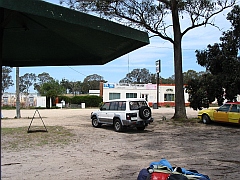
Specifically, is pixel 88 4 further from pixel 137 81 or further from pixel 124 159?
pixel 137 81

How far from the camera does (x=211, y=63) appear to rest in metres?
22.1

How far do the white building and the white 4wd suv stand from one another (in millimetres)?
38252

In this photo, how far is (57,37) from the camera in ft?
10.7

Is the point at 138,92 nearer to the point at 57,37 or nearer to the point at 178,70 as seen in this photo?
the point at 178,70

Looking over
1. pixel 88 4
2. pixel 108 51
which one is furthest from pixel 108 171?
pixel 88 4

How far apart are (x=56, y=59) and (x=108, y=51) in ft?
3.15

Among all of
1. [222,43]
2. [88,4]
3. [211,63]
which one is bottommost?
[211,63]


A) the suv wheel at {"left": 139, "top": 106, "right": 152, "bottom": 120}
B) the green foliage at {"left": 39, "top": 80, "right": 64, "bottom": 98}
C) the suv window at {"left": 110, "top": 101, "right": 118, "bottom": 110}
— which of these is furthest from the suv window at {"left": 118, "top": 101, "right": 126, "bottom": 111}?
the green foliage at {"left": 39, "top": 80, "right": 64, "bottom": 98}

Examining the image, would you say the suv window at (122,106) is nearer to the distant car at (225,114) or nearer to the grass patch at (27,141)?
the grass patch at (27,141)

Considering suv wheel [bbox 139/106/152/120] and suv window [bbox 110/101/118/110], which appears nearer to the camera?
suv wheel [bbox 139/106/152/120]

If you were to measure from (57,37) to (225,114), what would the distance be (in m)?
16.3

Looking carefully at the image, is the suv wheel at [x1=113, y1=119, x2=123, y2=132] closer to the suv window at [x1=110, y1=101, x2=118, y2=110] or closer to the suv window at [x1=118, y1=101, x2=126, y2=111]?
the suv window at [x1=118, y1=101, x2=126, y2=111]

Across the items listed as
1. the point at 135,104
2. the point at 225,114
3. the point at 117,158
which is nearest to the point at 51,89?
the point at 135,104

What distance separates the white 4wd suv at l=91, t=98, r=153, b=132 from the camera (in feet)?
49.8
